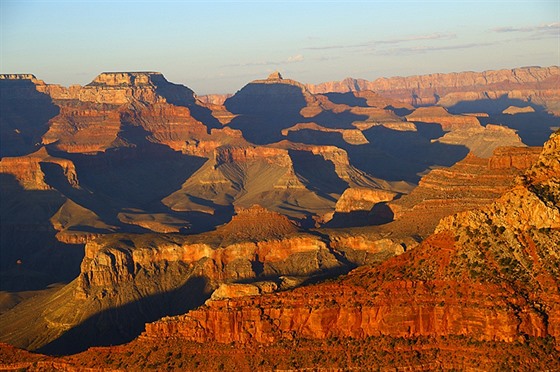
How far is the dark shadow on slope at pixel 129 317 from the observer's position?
362 feet

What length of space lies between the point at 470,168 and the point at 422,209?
915 cm

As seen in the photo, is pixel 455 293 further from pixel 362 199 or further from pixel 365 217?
pixel 362 199

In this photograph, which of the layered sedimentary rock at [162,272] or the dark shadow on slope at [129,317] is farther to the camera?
the layered sedimentary rock at [162,272]

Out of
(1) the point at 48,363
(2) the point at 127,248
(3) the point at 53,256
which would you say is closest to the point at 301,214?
(3) the point at 53,256

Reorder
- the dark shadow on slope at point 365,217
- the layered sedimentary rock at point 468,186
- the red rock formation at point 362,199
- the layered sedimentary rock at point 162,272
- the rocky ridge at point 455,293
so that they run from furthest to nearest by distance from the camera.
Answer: the red rock formation at point 362,199, the dark shadow on slope at point 365,217, the layered sedimentary rock at point 162,272, the layered sedimentary rock at point 468,186, the rocky ridge at point 455,293

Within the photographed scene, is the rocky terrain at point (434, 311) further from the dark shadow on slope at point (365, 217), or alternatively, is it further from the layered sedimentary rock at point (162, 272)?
the dark shadow on slope at point (365, 217)

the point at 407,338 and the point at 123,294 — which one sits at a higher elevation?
the point at 407,338

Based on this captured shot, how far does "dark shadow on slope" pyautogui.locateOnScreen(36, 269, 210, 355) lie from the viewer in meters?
Result: 110

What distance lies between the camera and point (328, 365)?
5122 cm

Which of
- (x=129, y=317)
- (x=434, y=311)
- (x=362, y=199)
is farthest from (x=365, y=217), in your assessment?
(x=434, y=311)

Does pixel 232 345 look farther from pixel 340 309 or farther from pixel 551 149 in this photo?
pixel 551 149

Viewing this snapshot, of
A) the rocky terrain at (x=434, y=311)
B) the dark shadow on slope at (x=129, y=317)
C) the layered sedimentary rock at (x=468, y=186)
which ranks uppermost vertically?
the rocky terrain at (x=434, y=311)

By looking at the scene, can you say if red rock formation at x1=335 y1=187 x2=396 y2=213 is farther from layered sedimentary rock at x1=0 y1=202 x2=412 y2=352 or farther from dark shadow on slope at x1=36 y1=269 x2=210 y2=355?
dark shadow on slope at x1=36 y1=269 x2=210 y2=355

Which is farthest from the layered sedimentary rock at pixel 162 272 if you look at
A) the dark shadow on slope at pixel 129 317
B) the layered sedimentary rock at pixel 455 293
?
the layered sedimentary rock at pixel 455 293
